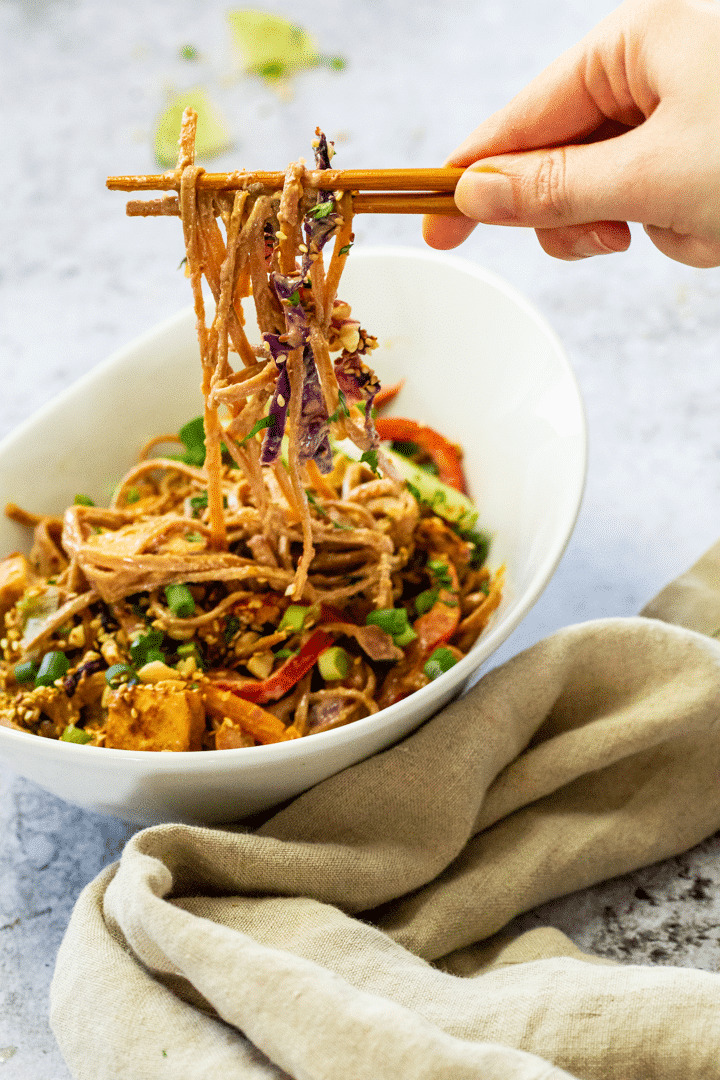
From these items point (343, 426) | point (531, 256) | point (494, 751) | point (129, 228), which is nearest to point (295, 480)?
point (343, 426)

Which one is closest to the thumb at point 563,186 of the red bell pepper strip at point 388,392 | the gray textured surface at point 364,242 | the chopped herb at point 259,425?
the chopped herb at point 259,425

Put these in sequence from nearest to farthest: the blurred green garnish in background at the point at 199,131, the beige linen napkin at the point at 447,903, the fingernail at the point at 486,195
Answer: the beige linen napkin at the point at 447,903 → the fingernail at the point at 486,195 → the blurred green garnish in background at the point at 199,131

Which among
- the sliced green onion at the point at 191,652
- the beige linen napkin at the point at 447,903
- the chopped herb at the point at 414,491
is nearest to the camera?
the beige linen napkin at the point at 447,903

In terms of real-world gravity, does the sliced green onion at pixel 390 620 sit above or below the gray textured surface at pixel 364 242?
below

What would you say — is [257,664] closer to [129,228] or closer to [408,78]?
[129,228]

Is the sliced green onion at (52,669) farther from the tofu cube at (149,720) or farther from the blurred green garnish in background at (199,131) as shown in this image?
the blurred green garnish in background at (199,131)

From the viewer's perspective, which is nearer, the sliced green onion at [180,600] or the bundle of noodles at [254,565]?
the bundle of noodles at [254,565]

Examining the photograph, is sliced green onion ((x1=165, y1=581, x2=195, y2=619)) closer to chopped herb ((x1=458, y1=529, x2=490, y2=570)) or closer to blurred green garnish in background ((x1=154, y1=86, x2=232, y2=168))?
chopped herb ((x1=458, y1=529, x2=490, y2=570))

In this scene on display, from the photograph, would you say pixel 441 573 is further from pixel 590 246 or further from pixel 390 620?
pixel 590 246

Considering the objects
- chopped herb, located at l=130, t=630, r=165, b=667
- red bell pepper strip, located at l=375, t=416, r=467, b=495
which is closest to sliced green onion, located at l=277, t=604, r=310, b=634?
chopped herb, located at l=130, t=630, r=165, b=667
